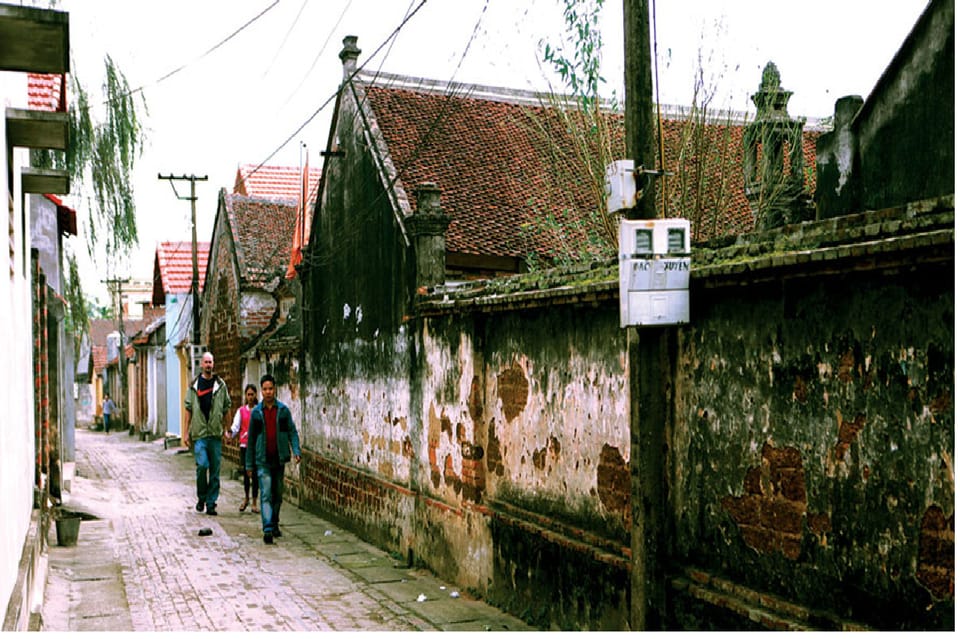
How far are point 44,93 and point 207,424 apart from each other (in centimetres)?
490

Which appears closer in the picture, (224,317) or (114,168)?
(114,168)

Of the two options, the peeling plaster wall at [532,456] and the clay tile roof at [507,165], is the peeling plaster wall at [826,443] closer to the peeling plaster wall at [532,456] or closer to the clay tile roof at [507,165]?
the peeling plaster wall at [532,456]

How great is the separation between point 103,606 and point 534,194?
1018 centimetres

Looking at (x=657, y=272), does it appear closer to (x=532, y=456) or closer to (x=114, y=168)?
(x=532, y=456)

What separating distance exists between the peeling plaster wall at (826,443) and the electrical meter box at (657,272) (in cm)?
18

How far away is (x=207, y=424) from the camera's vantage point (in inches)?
524

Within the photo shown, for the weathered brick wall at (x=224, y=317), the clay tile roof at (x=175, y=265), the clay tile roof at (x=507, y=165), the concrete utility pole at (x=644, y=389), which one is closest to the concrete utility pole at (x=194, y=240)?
the weathered brick wall at (x=224, y=317)

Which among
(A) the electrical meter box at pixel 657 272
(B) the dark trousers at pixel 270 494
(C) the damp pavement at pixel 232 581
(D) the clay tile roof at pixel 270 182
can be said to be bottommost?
(C) the damp pavement at pixel 232 581

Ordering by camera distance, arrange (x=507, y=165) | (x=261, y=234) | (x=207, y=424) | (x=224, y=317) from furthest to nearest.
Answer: (x=261, y=234)
(x=224, y=317)
(x=507, y=165)
(x=207, y=424)

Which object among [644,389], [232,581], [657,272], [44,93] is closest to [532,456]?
[644,389]

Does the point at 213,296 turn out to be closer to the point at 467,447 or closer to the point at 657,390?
the point at 467,447

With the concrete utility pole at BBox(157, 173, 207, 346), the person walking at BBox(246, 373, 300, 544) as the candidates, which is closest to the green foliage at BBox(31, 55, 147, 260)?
the person walking at BBox(246, 373, 300, 544)

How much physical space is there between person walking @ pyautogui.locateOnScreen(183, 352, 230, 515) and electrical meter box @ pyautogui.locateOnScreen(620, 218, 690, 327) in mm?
8728

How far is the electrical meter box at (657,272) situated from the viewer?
18.6ft
